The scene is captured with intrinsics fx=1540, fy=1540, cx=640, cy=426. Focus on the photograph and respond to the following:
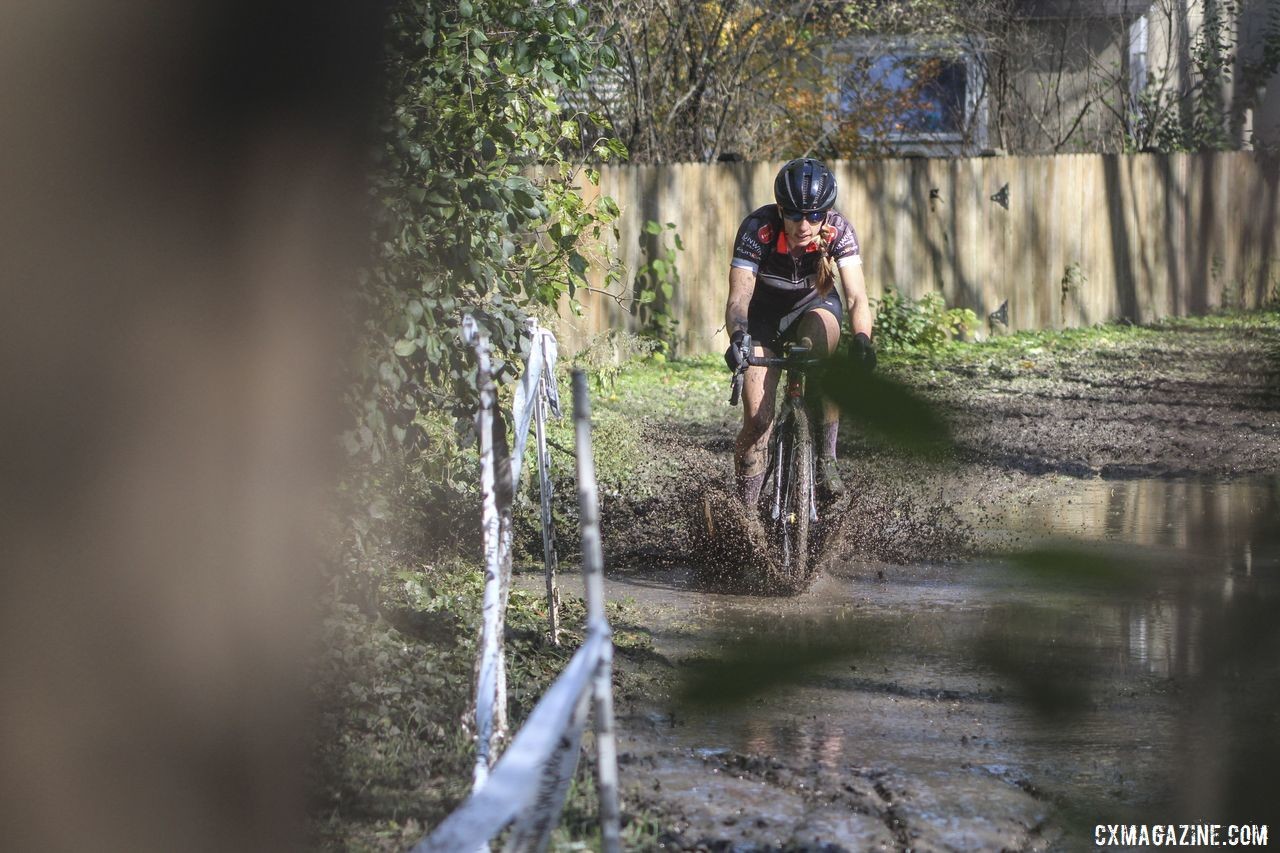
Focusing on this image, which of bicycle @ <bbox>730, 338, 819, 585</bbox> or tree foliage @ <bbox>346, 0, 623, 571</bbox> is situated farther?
bicycle @ <bbox>730, 338, 819, 585</bbox>

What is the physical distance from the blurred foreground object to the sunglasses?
221 cm

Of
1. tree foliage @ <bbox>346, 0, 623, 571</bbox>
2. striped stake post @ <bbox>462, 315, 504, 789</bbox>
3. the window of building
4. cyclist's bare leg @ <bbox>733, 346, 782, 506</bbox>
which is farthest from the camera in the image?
the window of building

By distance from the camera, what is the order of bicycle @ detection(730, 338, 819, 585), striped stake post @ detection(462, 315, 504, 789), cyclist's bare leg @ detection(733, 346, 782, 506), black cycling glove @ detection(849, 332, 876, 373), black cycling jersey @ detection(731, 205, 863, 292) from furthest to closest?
cyclist's bare leg @ detection(733, 346, 782, 506) < black cycling jersey @ detection(731, 205, 863, 292) < bicycle @ detection(730, 338, 819, 585) < striped stake post @ detection(462, 315, 504, 789) < black cycling glove @ detection(849, 332, 876, 373)

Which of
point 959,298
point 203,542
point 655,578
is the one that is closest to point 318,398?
point 203,542

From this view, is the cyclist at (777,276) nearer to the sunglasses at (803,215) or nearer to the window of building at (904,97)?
the sunglasses at (803,215)

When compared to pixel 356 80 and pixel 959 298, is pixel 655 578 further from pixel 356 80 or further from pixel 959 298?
pixel 959 298

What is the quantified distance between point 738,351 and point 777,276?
1.99 ft

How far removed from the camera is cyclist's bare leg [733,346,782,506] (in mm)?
6965

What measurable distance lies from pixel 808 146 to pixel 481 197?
13880 millimetres

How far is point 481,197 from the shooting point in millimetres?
5926

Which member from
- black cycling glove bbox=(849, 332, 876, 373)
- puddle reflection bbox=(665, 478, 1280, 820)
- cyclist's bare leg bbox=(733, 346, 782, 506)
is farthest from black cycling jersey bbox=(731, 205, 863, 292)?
black cycling glove bbox=(849, 332, 876, 373)

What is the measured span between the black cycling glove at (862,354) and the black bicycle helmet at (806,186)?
17.5 feet

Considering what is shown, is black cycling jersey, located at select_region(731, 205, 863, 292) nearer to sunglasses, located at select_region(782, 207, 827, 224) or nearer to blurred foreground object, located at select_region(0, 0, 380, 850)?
sunglasses, located at select_region(782, 207, 827, 224)

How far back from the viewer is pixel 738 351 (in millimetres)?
6535
